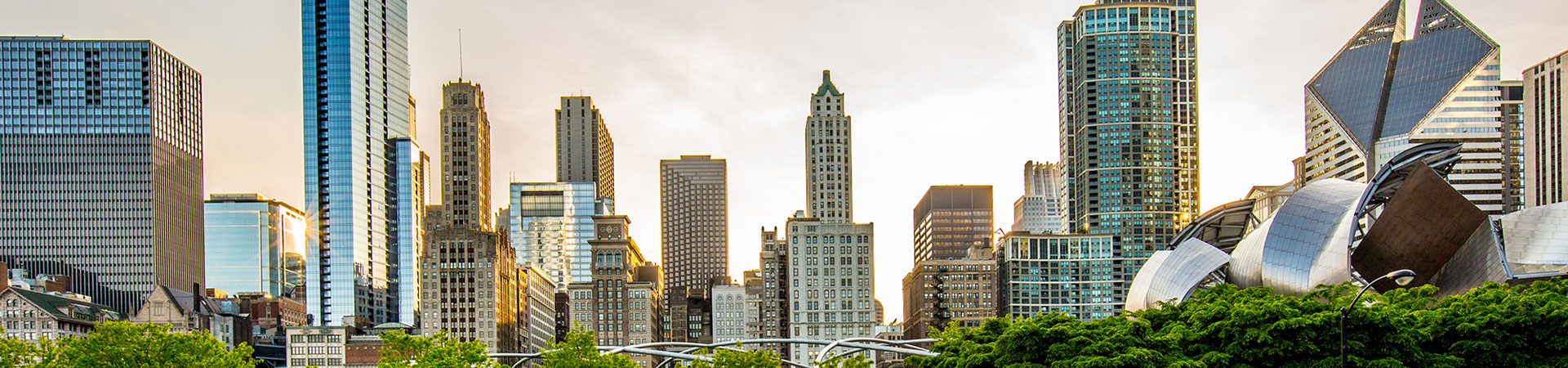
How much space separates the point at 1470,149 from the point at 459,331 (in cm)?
14449

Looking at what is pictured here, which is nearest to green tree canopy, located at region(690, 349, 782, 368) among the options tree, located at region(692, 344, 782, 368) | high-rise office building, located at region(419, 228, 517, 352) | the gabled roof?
tree, located at region(692, 344, 782, 368)

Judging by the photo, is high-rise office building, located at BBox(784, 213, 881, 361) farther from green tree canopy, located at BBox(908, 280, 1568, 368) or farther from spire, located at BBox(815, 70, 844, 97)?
green tree canopy, located at BBox(908, 280, 1568, 368)

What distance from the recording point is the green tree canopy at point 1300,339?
172 ft

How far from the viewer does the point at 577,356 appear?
69.4 meters

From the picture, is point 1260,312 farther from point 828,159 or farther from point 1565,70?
point 1565,70

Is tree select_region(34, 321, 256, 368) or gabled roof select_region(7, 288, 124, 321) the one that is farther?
gabled roof select_region(7, 288, 124, 321)

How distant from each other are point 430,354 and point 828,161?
119355 mm

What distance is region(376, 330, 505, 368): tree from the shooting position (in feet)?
201

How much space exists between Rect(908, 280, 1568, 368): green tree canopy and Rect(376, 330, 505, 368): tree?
22.8m

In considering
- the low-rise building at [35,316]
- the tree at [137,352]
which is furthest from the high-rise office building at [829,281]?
the tree at [137,352]

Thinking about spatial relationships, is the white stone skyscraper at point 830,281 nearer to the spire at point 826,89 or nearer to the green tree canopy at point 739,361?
the spire at point 826,89

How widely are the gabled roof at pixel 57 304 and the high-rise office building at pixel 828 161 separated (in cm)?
9206

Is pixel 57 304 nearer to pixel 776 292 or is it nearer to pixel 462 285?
pixel 462 285

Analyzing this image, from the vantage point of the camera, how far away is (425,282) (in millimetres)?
184000
